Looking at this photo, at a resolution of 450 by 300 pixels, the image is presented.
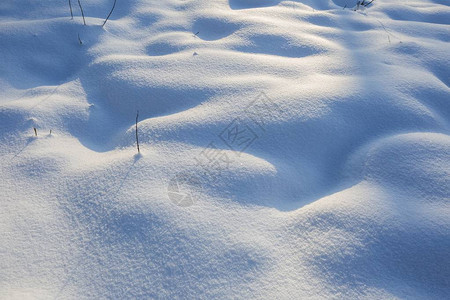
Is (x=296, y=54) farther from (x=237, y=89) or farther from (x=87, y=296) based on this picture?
(x=87, y=296)

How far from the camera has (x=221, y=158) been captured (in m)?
1.17

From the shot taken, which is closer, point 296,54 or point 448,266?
point 448,266

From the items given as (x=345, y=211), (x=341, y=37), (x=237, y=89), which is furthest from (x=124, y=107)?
(x=341, y=37)

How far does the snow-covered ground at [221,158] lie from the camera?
0.87m

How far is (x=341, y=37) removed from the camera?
1.87 m

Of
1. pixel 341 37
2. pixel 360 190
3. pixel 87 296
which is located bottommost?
pixel 87 296

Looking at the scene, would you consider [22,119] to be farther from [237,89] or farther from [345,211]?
[345,211]

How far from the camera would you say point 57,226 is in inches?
37.6

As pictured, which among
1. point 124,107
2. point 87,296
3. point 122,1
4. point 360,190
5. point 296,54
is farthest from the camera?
point 122,1

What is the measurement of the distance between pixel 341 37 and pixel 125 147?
54.7 inches

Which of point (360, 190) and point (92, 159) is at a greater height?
point (360, 190)

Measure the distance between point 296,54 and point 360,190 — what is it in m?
0.90

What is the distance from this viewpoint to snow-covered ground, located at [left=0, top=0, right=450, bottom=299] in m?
0.87

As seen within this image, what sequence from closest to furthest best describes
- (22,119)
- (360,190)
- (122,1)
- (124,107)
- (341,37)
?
(360,190)
(22,119)
(124,107)
(341,37)
(122,1)
